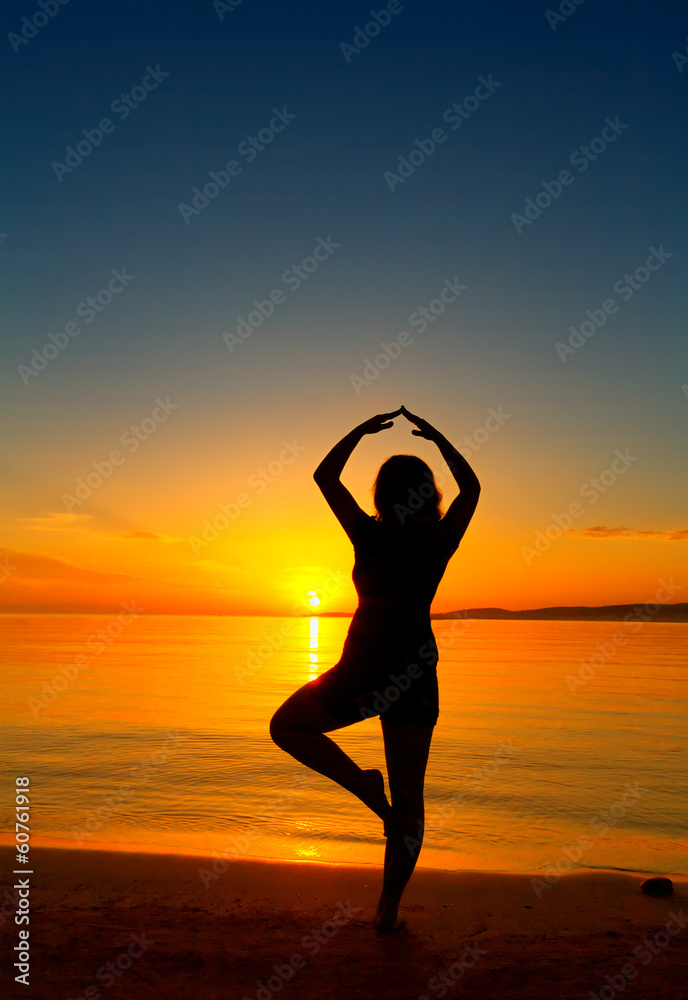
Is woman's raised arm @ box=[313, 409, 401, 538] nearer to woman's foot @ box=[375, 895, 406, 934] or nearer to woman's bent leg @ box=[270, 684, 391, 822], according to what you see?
woman's bent leg @ box=[270, 684, 391, 822]

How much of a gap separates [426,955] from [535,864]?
10.1 ft

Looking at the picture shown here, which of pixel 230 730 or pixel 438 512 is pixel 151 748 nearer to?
pixel 230 730

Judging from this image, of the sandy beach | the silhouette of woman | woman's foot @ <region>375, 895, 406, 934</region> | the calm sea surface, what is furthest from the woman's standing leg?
the calm sea surface

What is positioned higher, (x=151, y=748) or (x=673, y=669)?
(x=673, y=669)

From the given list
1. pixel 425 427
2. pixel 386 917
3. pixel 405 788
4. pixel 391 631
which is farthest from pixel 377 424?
pixel 386 917

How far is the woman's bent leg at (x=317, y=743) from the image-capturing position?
3389 mm

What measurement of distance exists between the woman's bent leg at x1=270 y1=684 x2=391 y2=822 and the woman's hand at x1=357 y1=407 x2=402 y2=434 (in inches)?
51.6

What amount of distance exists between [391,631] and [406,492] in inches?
27.8

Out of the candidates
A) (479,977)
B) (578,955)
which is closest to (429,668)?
(479,977)

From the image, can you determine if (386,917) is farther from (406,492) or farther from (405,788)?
(406,492)

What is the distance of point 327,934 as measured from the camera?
3.77m

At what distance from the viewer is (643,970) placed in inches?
134

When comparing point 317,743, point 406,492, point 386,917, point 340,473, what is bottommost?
point 386,917

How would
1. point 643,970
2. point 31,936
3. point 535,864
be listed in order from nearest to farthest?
point 643,970 → point 31,936 → point 535,864
